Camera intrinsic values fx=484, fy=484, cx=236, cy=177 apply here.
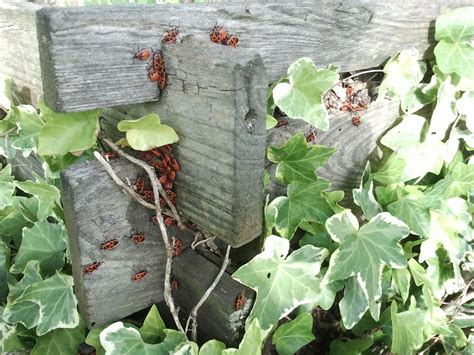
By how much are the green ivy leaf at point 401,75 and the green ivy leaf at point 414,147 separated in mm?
78

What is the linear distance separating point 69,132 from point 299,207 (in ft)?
1.37

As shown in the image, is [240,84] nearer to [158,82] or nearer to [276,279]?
[158,82]

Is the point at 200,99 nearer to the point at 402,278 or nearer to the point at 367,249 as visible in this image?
the point at 367,249

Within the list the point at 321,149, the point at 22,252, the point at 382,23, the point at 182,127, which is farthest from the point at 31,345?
the point at 382,23

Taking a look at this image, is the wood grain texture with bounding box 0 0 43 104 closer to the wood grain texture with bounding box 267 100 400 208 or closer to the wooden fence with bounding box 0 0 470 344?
the wooden fence with bounding box 0 0 470 344

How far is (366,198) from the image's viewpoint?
97 cm

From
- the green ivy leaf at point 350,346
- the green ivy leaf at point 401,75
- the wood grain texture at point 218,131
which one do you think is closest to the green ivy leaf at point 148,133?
the wood grain texture at point 218,131

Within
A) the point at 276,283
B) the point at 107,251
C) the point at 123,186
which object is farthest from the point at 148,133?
the point at 276,283

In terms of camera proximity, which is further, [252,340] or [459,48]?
[459,48]

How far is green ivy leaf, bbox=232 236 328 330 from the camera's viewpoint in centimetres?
81

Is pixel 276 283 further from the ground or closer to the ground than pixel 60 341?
further from the ground

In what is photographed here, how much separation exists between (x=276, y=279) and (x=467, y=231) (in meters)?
0.58

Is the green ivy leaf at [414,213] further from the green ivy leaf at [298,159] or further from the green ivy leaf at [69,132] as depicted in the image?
the green ivy leaf at [69,132]

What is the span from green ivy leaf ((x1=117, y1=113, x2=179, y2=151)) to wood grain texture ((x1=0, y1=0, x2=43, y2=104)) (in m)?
0.42
